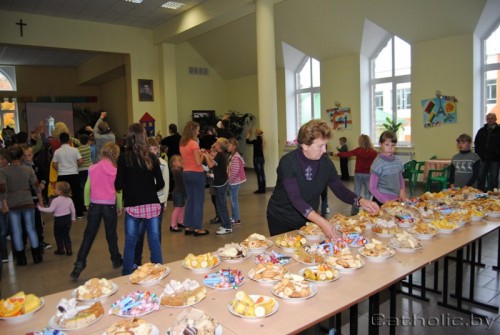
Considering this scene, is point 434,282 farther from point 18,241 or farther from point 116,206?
point 18,241

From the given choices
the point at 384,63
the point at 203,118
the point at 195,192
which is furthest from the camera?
the point at 203,118

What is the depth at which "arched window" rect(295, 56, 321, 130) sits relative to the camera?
13.0m

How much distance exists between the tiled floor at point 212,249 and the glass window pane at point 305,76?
707cm

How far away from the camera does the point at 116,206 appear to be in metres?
4.36

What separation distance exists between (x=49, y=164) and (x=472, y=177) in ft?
23.3

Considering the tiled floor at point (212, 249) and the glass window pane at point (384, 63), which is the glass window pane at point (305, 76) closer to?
the glass window pane at point (384, 63)

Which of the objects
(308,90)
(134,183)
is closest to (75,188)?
(134,183)

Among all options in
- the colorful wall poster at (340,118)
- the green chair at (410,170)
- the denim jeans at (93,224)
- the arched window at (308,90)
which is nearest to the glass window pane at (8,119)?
the arched window at (308,90)

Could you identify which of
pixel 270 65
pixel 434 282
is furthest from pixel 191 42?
pixel 434 282

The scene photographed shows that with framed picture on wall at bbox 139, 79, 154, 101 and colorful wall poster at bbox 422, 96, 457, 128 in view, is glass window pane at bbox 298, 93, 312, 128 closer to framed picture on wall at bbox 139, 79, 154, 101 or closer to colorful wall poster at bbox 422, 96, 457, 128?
colorful wall poster at bbox 422, 96, 457, 128

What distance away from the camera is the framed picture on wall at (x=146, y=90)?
1229cm

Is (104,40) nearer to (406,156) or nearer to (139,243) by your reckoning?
(406,156)

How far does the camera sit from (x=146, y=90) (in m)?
12.4

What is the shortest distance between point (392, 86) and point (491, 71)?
2.45 meters
